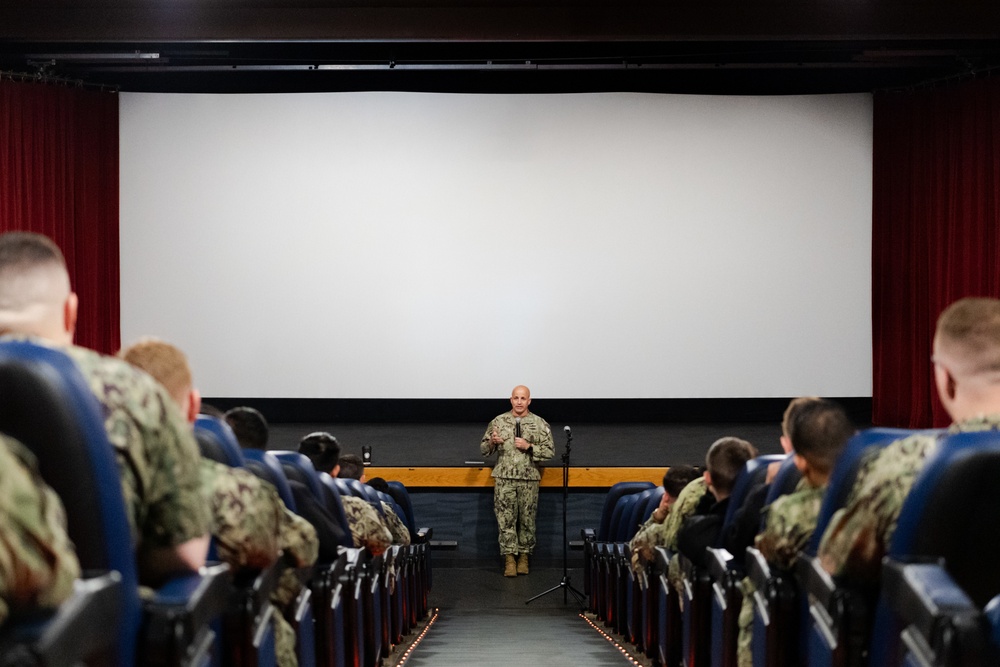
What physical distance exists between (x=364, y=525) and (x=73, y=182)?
7.51 m

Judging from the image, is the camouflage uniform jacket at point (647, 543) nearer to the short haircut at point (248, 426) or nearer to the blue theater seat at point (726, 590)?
the blue theater seat at point (726, 590)

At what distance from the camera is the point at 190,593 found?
5.98 ft

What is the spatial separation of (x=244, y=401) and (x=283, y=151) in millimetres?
2386

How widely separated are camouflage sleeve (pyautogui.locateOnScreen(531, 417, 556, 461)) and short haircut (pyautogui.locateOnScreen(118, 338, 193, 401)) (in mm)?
7490

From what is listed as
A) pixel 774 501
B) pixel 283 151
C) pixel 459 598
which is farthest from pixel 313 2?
pixel 774 501

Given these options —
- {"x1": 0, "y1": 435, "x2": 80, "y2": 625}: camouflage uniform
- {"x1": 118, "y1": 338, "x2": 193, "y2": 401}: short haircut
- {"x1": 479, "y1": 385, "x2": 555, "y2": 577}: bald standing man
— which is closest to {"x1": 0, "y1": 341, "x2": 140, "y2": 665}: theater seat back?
{"x1": 0, "y1": 435, "x2": 80, "y2": 625}: camouflage uniform

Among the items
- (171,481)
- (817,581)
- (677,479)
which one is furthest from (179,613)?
(677,479)

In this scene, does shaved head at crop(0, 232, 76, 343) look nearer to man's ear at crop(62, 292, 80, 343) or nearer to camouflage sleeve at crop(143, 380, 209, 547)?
man's ear at crop(62, 292, 80, 343)

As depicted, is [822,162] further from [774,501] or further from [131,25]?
[774,501]

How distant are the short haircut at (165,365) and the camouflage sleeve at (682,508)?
82.9 inches

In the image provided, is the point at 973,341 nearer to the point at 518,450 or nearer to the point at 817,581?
the point at 817,581

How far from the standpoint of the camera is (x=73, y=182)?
1088 centimetres

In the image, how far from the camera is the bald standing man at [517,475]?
32.3 ft

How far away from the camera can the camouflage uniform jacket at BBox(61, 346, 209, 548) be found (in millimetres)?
1730
